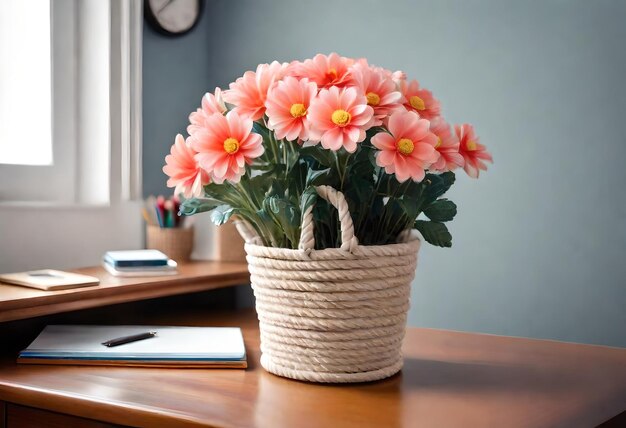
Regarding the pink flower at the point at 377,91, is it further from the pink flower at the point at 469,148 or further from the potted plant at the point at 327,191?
the pink flower at the point at 469,148

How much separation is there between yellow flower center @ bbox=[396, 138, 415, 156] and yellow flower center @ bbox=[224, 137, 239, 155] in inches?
8.1

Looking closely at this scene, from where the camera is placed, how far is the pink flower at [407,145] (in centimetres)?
92

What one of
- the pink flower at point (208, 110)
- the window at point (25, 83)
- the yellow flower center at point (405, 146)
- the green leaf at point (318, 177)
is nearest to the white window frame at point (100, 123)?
the window at point (25, 83)

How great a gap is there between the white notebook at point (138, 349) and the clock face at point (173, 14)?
2.76ft

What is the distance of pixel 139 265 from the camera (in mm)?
1423

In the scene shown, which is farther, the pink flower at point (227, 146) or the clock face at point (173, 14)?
the clock face at point (173, 14)

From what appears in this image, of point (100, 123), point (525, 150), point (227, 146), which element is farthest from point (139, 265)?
point (525, 150)

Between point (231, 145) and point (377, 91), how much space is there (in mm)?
198

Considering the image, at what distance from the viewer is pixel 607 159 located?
55.7 inches

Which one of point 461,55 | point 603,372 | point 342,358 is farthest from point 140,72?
point 603,372

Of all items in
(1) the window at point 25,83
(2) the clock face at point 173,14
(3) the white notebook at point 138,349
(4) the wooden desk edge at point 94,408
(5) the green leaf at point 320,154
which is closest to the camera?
(4) the wooden desk edge at point 94,408

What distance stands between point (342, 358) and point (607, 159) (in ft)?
2.39

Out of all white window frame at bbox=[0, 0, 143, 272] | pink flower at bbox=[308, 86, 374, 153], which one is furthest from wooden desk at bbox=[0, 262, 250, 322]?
pink flower at bbox=[308, 86, 374, 153]

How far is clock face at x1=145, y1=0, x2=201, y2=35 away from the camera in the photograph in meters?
1.78
